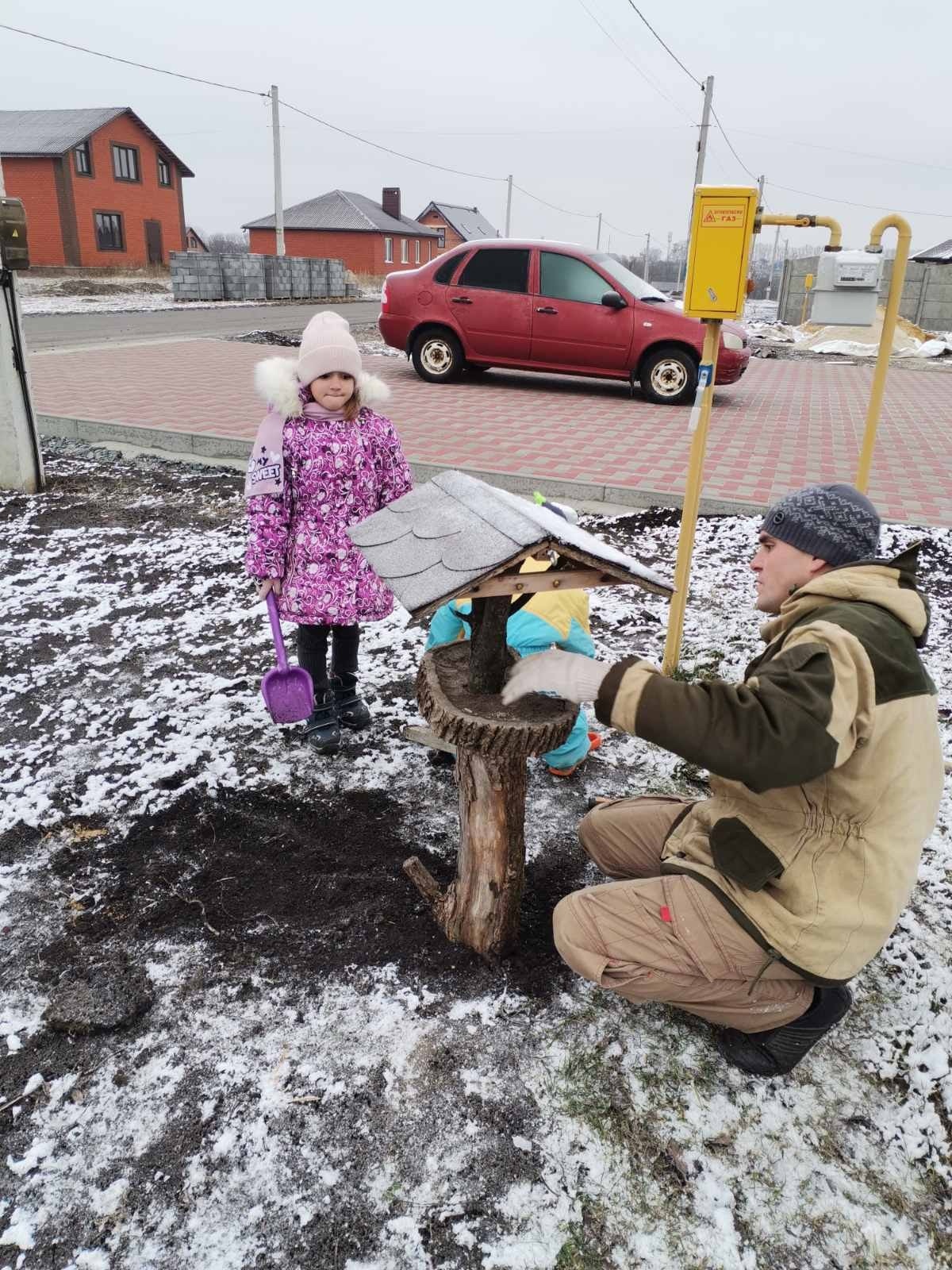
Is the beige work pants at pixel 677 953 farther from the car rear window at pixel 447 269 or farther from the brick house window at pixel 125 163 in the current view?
the brick house window at pixel 125 163

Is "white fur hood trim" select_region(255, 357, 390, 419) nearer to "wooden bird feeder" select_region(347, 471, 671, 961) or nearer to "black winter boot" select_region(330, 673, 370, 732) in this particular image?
"wooden bird feeder" select_region(347, 471, 671, 961)

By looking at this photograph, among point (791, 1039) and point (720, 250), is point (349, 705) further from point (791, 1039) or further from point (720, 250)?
point (720, 250)

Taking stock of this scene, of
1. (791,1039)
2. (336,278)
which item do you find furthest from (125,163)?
(791,1039)

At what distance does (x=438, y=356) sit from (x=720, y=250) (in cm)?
729

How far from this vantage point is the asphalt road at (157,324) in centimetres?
1394

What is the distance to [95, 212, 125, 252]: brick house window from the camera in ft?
120

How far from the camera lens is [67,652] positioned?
3.81 m

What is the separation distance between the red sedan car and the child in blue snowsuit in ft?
21.7

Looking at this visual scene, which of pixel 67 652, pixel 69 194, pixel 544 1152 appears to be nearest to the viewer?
pixel 544 1152

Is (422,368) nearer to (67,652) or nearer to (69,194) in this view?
(67,652)

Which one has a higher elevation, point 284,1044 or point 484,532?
point 484,532

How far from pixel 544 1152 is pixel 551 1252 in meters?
0.19

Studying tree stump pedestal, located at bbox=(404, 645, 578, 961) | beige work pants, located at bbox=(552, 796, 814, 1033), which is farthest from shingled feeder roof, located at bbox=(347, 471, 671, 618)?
beige work pants, located at bbox=(552, 796, 814, 1033)

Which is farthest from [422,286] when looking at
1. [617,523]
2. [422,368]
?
[617,523]
